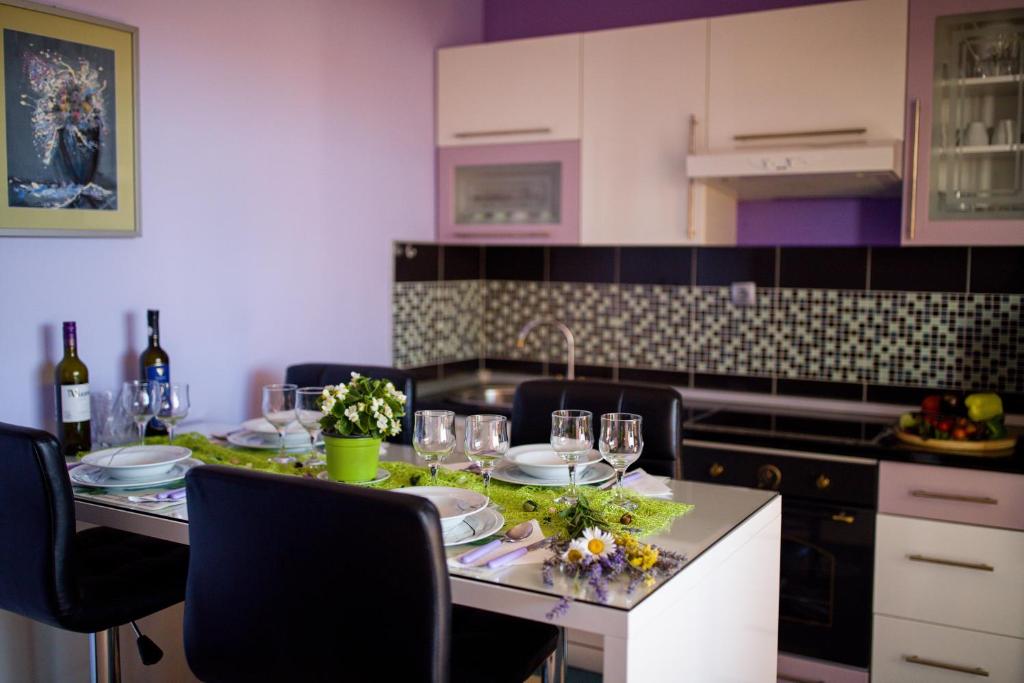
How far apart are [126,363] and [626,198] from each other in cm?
173

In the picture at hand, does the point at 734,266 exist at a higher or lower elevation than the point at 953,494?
higher

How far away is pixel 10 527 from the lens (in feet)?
6.39

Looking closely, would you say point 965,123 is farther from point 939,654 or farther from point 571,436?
point 571,436

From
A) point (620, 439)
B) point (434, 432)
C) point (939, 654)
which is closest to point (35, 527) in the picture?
point (434, 432)

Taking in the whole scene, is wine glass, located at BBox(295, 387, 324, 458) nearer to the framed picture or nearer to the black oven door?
the framed picture

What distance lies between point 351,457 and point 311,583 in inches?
23.2

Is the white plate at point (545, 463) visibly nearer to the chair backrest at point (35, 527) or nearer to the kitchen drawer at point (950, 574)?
the chair backrest at point (35, 527)

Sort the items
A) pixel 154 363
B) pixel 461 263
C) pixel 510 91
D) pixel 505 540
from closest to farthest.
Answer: pixel 505 540 → pixel 154 363 → pixel 510 91 → pixel 461 263

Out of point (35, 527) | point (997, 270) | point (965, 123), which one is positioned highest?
point (965, 123)

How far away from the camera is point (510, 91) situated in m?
3.67

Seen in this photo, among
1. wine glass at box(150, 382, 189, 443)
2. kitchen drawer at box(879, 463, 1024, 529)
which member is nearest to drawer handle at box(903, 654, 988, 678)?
kitchen drawer at box(879, 463, 1024, 529)

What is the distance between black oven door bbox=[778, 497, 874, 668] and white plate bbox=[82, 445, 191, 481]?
1.77 meters

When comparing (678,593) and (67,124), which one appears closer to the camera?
(678,593)

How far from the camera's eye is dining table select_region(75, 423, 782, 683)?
151 centimetres
